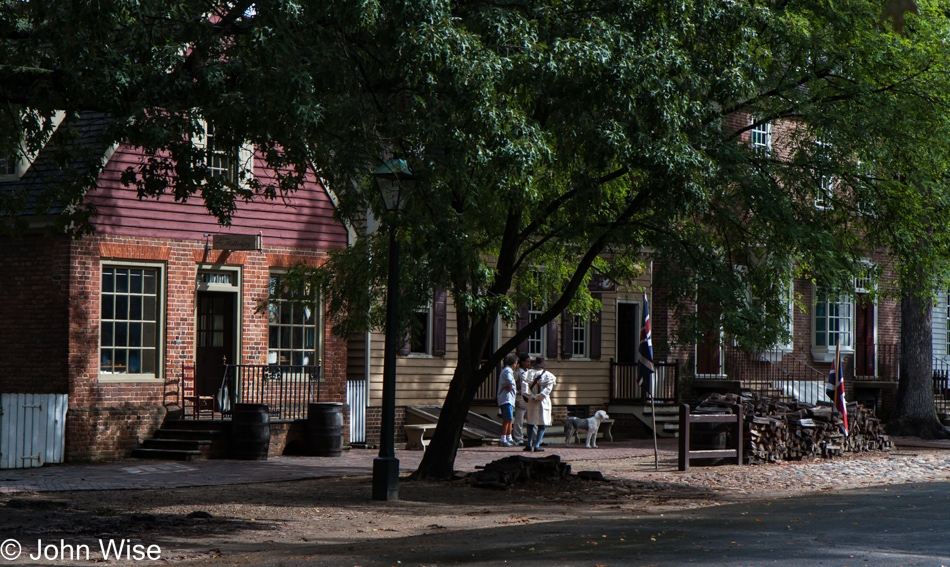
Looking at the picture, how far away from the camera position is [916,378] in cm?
2545

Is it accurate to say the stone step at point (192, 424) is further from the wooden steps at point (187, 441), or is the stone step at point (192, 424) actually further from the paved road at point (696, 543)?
the paved road at point (696, 543)

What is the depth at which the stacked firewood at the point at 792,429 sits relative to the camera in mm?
18781

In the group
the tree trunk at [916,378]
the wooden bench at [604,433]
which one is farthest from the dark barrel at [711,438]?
the tree trunk at [916,378]

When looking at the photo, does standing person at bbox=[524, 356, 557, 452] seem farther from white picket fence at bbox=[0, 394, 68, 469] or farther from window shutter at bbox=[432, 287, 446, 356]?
white picket fence at bbox=[0, 394, 68, 469]

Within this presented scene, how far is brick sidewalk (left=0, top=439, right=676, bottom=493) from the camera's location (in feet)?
45.5

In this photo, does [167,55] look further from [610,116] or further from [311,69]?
[610,116]

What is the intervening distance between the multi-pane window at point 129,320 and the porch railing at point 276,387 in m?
1.48

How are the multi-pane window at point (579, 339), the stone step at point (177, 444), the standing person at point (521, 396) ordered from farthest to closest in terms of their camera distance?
1. the multi-pane window at point (579, 339)
2. the standing person at point (521, 396)
3. the stone step at point (177, 444)

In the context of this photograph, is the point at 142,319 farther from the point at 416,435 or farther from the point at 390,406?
the point at 390,406

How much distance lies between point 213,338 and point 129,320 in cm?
181

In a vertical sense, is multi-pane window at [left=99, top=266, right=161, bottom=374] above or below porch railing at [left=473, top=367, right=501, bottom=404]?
above

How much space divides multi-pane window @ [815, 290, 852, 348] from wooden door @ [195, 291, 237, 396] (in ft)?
56.6

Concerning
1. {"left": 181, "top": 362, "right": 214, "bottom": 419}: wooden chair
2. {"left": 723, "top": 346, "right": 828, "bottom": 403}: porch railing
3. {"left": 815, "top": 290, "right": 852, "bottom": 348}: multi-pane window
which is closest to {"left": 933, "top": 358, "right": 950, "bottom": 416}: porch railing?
{"left": 815, "top": 290, "right": 852, "bottom": 348}: multi-pane window

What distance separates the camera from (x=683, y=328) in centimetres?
1413
